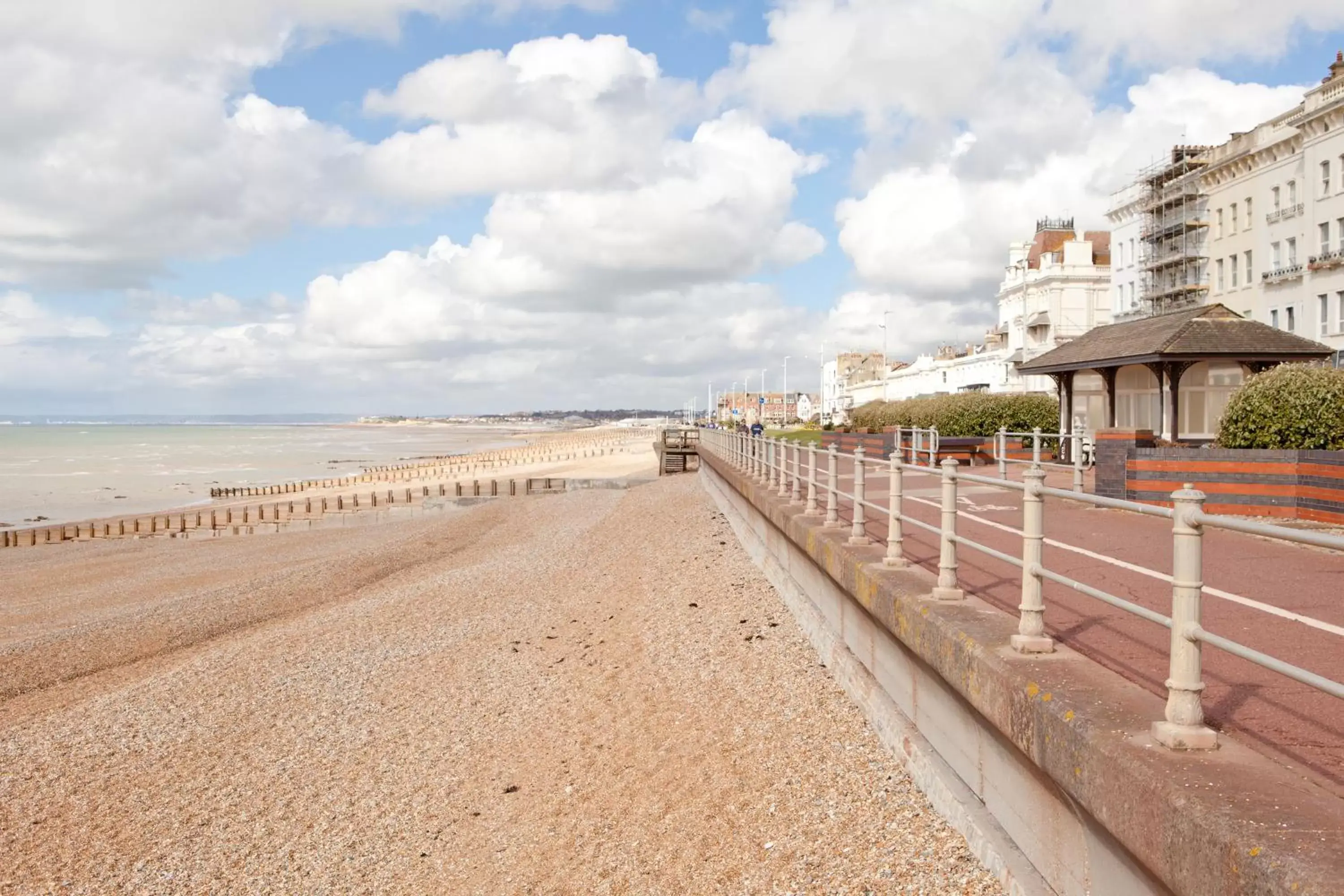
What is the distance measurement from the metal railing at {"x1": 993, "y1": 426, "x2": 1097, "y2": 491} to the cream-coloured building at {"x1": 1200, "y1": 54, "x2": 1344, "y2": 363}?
18.4 metres

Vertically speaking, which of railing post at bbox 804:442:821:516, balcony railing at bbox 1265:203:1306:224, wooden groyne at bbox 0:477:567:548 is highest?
balcony railing at bbox 1265:203:1306:224

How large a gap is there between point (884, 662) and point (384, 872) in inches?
168

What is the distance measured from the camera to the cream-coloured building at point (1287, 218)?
3925 centimetres

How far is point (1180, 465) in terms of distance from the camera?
1390cm

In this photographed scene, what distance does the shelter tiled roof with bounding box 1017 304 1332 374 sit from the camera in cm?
2050

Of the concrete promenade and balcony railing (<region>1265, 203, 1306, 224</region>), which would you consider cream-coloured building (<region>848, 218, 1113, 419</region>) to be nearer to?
balcony railing (<region>1265, 203, 1306, 224</region>)

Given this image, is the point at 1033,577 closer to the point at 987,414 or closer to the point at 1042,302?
the point at 987,414

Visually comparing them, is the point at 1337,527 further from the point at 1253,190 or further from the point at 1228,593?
the point at 1253,190

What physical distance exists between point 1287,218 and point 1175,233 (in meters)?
10.8

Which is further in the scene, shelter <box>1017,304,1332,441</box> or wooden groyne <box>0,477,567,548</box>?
wooden groyne <box>0,477,567,548</box>

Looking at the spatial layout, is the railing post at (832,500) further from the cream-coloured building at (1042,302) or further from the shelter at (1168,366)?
the cream-coloured building at (1042,302)

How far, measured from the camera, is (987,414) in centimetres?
3216

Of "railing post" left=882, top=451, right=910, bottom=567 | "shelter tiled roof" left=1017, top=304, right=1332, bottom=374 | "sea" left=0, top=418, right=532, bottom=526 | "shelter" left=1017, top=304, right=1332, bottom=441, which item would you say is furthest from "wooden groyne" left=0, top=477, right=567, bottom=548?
"railing post" left=882, top=451, right=910, bottom=567

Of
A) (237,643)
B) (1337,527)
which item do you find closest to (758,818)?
(1337,527)
